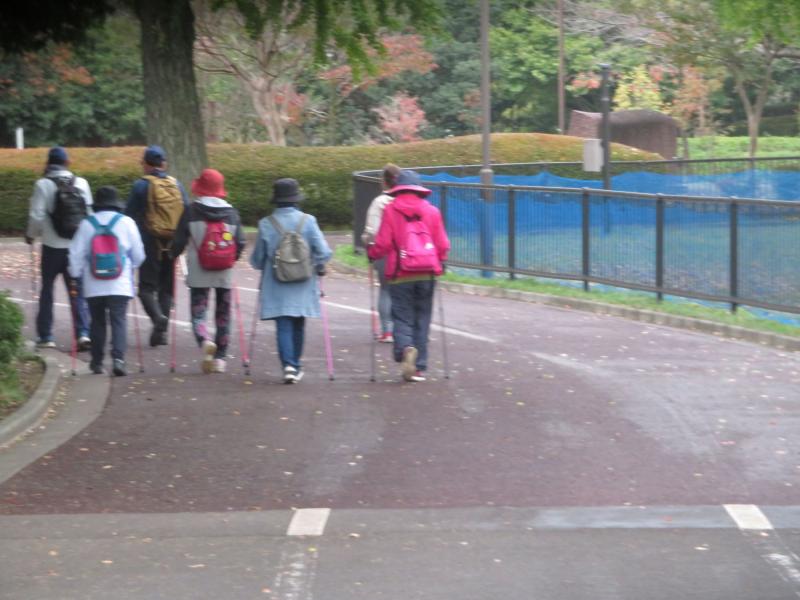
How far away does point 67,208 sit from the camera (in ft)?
41.6

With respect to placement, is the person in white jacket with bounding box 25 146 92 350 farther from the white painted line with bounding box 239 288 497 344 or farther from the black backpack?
the white painted line with bounding box 239 288 497 344

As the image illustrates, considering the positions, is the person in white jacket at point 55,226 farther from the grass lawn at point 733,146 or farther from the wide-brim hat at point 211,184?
the grass lawn at point 733,146

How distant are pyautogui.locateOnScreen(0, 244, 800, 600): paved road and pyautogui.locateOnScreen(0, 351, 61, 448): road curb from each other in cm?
27

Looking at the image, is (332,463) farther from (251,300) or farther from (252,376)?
(251,300)

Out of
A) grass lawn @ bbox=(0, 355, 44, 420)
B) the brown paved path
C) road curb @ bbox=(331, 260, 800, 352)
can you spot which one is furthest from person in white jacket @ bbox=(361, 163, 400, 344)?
road curb @ bbox=(331, 260, 800, 352)

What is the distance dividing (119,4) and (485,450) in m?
9.42

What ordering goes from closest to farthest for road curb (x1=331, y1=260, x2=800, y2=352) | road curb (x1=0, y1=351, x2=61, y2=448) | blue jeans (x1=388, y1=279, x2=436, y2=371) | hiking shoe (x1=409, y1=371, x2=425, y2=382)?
road curb (x1=0, y1=351, x2=61, y2=448) < blue jeans (x1=388, y1=279, x2=436, y2=371) < hiking shoe (x1=409, y1=371, x2=425, y2=382) < road curb (x1=331, y1=260, x2=800, y2=352)

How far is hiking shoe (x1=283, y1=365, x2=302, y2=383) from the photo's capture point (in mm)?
11625

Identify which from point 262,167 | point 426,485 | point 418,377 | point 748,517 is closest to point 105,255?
point 418,377

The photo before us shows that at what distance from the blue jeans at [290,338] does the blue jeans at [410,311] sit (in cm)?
77

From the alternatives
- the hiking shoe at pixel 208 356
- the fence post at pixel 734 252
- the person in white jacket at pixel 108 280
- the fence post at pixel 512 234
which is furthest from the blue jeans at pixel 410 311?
the fence post at pixel 512 234

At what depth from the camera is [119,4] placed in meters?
16.6

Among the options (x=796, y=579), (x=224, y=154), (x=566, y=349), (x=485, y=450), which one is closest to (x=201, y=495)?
(x=485, y=450)

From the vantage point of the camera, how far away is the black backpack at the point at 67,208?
41.6 ft
